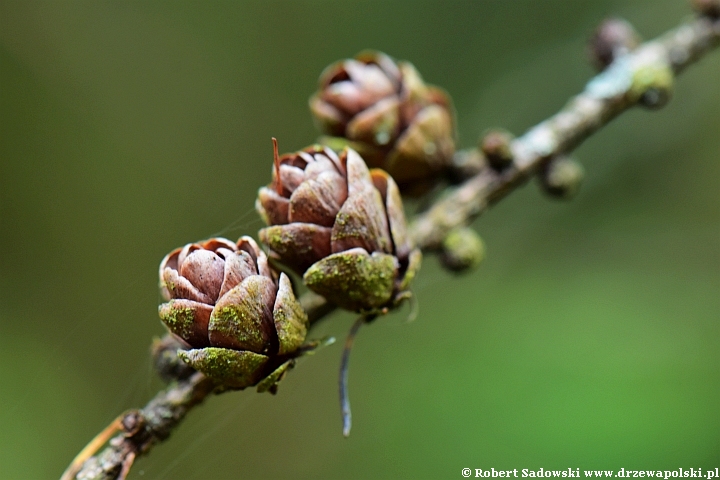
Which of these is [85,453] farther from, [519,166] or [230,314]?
[519,166]

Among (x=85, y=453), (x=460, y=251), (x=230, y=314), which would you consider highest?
(x=460, y=251)

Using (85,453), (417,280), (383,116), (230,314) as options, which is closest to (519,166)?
(383,116)

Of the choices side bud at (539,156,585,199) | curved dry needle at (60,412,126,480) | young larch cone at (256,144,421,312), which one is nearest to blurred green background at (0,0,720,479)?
side bud at (539,156,585,199)

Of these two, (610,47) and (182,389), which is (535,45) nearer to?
(610,47)

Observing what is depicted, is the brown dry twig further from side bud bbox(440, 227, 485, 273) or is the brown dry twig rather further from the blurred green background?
the blurred green background

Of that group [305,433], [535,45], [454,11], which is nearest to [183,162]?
[305,433]

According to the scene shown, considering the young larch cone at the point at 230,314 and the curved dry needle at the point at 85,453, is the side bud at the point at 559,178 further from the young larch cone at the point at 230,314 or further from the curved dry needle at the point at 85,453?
the curved dry needle at the point at 85,453
